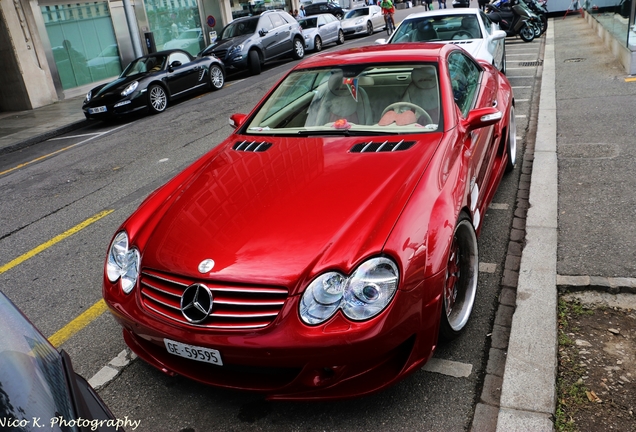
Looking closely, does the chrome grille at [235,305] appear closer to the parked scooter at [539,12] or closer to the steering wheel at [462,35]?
the steering wheel at [462,35]

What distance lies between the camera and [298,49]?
19797mm

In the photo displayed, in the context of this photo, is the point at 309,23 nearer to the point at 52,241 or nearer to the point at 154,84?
the point at 154,84

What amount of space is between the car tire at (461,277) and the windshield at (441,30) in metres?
7.06

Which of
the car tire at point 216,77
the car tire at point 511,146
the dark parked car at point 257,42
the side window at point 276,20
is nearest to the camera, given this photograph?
the car tire at point 511,146

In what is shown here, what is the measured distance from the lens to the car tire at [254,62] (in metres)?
17.0

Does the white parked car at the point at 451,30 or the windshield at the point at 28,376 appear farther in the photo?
the white parked car at the point at 451,30

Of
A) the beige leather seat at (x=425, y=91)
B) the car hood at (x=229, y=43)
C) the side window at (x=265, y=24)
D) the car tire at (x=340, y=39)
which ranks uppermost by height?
the beige leather seat at (x=425, y=91)

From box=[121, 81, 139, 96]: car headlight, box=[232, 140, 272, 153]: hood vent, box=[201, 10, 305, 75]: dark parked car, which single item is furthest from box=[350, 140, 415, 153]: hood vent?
box=[201, 10, 305, 75]: dark parked car

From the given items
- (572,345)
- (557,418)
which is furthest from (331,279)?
(572,345)

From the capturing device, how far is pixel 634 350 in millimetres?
3088

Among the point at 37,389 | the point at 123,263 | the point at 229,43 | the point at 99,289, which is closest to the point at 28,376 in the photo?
the point at 37,389

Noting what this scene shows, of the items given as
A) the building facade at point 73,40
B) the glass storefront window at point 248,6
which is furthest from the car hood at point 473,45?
the glass storefront window at point 248,6

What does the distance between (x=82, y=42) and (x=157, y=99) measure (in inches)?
305

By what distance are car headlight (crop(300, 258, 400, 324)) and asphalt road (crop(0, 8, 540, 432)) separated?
0.61 metres
